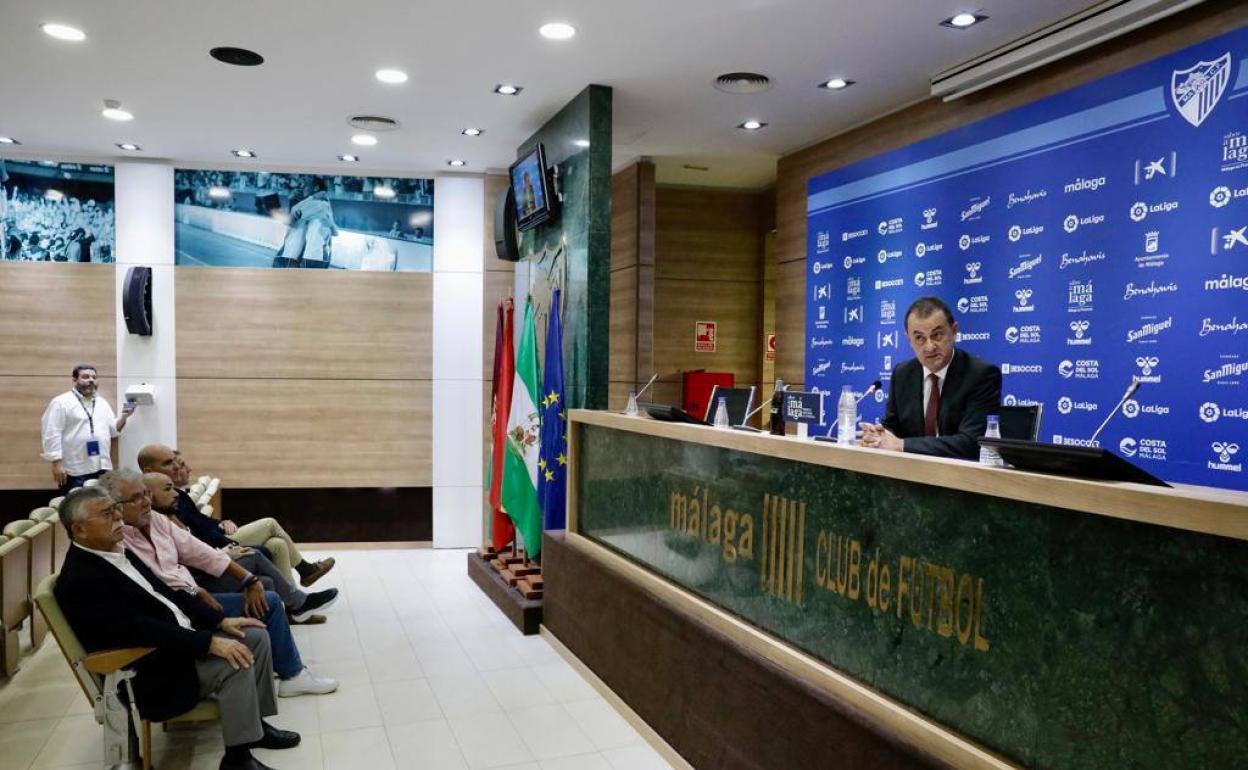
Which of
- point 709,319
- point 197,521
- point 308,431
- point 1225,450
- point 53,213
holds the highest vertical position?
point 53,213

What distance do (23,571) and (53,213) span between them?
13.7 ft

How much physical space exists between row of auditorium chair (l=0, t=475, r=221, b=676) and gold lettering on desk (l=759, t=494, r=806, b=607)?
10.3 ft

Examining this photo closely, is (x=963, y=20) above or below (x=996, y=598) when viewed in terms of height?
above

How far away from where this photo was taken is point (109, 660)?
116 inches

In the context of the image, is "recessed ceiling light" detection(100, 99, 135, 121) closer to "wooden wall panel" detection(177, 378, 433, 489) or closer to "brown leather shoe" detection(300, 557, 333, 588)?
"wooden wall panel" detection(177, 378, 433, 489)

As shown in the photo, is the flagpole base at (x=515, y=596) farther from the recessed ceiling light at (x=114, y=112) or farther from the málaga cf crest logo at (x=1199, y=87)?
the málaga cf crest logo at (x=1199, y=87)

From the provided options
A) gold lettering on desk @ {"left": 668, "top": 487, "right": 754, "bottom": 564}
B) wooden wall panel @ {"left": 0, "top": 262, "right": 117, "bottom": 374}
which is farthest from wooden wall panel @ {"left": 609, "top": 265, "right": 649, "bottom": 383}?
wooden wall panel @ {"left": 0, "top": 262, "right": 117, "bottom": 374}

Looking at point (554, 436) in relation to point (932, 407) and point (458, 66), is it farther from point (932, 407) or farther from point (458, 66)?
point (932, 407)

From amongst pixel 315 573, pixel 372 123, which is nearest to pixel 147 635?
pixel 315 573

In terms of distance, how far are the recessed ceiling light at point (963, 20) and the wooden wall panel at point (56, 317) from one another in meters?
6.84

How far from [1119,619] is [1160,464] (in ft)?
8.35

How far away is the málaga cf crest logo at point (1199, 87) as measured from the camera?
355 cm

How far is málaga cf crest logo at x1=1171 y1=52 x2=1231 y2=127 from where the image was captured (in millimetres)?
3547

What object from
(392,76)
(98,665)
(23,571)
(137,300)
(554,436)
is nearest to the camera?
(98,665)
